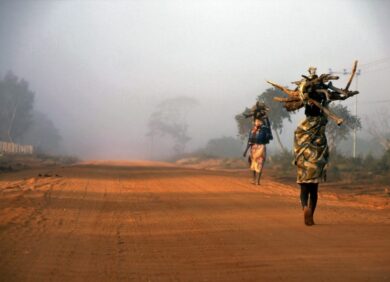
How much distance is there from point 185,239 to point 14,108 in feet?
252

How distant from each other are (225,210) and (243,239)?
3.01m

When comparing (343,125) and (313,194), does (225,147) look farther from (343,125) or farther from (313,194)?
(313,194)

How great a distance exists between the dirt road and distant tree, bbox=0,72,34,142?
7096 cm

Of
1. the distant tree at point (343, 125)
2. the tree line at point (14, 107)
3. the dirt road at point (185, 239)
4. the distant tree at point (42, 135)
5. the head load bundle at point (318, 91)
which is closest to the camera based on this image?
the dirt road at point (185, 239)

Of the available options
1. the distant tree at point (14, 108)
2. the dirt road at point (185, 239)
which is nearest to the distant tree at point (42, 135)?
the distant tree at point (14, 108)

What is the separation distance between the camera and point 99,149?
11981cm

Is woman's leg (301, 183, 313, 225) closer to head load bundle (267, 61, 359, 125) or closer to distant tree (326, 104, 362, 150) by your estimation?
head load bundle (267, 61, 359, 125)

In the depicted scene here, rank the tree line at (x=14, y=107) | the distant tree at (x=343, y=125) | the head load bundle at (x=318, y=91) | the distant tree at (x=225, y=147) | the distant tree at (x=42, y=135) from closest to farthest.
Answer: the head load bundle at (x=318, y=91), the distant tree at (x=343, y=125), the tree line at (x=14, y=107), the distant tree at (x=225, y=147), the distant tree at (x=42, y=135)

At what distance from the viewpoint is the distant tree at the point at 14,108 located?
257ft

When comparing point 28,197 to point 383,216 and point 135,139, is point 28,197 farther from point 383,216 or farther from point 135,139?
point 135,139

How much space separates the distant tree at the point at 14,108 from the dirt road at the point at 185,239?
233ft

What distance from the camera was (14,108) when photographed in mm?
78125

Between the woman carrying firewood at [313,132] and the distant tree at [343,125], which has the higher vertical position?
the distant tree at [343,125]

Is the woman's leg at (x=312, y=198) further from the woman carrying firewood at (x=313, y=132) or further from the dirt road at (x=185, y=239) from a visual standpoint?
the dirt road at (x=185, y=239)
